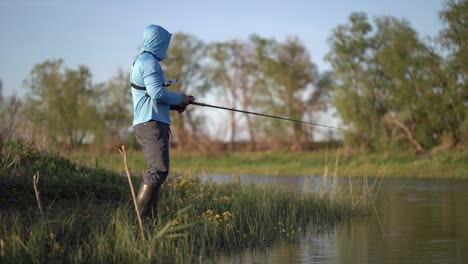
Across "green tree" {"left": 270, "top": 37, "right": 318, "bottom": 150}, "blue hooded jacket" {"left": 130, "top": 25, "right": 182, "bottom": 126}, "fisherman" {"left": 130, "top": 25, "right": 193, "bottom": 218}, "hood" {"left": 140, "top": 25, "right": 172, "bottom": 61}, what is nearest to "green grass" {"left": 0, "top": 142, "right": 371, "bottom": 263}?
"fisherman" {"left": 130, "top": 25, "right": 193, "bottom": 218}

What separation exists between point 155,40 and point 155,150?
Answer: 115 cm

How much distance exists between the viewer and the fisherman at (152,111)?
7.07m

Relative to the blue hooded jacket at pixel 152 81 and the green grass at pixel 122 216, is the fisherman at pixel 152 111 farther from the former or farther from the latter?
the green grass at pixel 122 216

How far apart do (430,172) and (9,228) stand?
1986 centimetres

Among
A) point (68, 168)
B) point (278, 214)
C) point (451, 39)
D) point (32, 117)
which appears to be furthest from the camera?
point (451, 39)

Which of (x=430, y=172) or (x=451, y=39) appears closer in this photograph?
(x=430, y=172)

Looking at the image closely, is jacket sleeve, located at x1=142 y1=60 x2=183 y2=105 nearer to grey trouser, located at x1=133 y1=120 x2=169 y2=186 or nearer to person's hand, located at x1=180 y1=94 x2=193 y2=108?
person's hand, located at x1=180 y1=94 x2=193 y2=108

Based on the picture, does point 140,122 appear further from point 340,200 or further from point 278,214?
point 340,200

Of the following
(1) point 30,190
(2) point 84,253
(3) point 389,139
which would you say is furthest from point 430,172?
(2) point 84,253

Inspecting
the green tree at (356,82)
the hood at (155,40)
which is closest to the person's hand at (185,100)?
the hood at (155,40)

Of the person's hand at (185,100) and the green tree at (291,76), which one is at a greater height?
the green tree at (291,76)

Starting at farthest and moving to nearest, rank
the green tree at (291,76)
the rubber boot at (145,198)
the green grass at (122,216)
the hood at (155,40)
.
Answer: the green tree at (291,76)
the hood at (155,40)
the rubber boot at (145,198)
the green grass at (122,216)

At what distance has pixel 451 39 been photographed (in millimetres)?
27703

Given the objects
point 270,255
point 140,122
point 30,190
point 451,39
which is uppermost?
point 451,39
